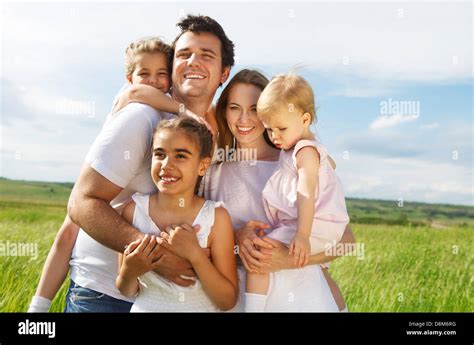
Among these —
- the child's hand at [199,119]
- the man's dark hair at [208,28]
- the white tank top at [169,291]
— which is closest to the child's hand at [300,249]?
the white tank top at [169,291]

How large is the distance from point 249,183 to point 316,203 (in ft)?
1.50

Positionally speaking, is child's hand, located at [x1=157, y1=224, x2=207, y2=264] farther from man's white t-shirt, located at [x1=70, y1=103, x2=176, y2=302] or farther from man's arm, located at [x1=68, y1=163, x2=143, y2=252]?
man's white t-shirt, located at [x1=70, y1=103, x2=176, y2=302]

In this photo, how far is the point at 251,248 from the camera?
355 cm

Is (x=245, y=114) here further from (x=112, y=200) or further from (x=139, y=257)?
(x=139, y=257)

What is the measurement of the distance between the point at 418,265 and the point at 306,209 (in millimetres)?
3338

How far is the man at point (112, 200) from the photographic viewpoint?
3.47 metres

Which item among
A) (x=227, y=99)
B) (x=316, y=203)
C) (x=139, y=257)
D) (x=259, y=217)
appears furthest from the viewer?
(x=227, y=99)

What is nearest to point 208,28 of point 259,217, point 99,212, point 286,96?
point 286,96

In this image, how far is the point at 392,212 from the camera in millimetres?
9500

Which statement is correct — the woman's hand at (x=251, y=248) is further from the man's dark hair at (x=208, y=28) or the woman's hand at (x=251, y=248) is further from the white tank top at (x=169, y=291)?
the man's dark hair at (x=208, y=28)

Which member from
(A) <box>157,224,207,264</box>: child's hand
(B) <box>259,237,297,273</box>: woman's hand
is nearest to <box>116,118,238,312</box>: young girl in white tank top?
(A) <box>157,224,207,264</box>: child's hand

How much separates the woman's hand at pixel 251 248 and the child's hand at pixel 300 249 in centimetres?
14
